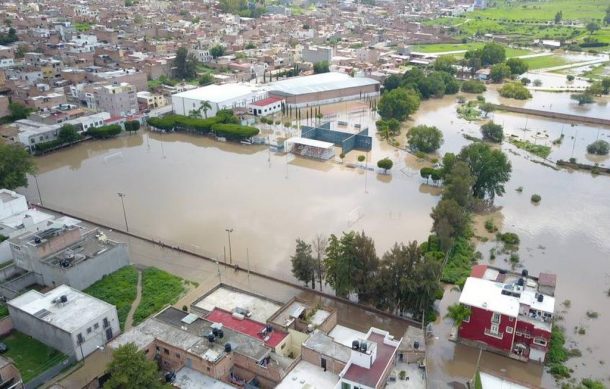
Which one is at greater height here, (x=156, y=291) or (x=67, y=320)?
(x=67, y=320)

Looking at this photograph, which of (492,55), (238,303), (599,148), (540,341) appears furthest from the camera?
(492,55)

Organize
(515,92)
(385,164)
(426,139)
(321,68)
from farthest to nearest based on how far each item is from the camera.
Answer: (321,68) < (515,92) < (426,139) < (385,164)

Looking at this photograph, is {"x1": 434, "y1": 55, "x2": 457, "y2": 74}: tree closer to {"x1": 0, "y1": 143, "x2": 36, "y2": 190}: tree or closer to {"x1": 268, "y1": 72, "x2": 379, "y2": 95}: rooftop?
{"x1": 268, "y1": 72, "x2": 379, "y2": 95}: rooftop

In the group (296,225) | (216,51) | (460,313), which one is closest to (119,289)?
(296,225)

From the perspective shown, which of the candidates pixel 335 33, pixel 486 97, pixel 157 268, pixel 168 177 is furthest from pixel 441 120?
pixel 335 33

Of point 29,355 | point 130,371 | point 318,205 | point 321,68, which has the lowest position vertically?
point 29,355

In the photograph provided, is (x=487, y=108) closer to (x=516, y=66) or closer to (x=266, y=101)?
(x=516, y=66)

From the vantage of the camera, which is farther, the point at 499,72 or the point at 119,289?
the point at 499,72

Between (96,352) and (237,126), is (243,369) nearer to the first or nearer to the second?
(96,352)
